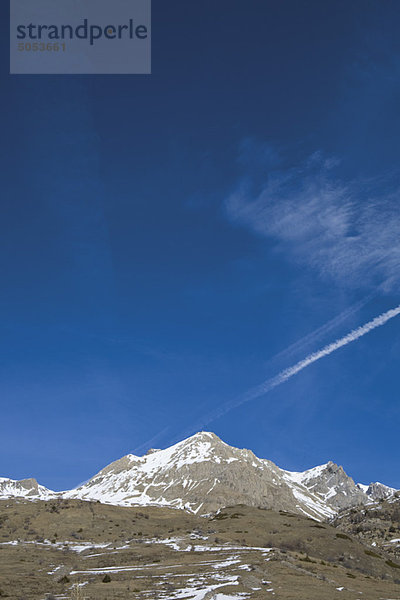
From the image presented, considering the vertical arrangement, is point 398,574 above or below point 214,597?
below

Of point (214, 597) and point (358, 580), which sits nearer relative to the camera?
point (214, 597)

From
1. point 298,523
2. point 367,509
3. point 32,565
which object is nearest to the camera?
point 32,565

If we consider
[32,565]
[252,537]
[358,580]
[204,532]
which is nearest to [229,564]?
[358,580]

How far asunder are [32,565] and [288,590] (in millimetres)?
32404

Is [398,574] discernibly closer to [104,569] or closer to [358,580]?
[358,580]

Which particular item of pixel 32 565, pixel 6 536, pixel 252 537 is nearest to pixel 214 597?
pixel 32 565

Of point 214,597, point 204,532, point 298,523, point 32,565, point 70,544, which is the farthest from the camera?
point 298,523

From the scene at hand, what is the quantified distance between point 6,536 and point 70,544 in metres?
13.3

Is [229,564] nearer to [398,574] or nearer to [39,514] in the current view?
[398,574]

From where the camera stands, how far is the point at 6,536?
81250 mm

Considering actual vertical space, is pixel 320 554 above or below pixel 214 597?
below

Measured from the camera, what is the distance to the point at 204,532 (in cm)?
8112

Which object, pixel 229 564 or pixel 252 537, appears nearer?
pixel 229 564

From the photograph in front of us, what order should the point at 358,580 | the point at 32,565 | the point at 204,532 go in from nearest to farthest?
the point at 358,580
the point at 32,565
the point at 204,532
